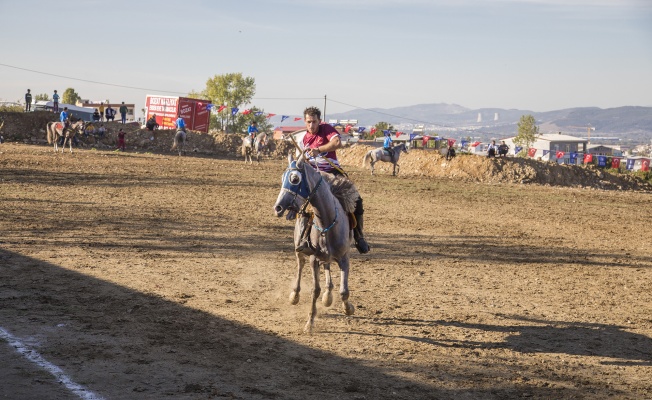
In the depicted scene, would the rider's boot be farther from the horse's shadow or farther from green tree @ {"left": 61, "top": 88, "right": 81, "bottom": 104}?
green tree @ {"left": 61, "top": 88, "right": 81, "bottom": 104}

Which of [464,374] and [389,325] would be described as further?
[389,325]

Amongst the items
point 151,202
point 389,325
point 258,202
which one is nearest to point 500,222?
point 258,202

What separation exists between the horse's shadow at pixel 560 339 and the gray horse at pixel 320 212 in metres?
1.27

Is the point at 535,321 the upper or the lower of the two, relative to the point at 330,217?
lower

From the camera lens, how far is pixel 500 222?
24.5 meters

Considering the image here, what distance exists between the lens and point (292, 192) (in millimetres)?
9531

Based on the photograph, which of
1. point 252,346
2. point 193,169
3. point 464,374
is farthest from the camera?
point 193,169

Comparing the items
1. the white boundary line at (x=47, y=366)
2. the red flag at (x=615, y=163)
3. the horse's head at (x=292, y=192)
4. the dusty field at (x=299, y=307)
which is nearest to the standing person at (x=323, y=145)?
the horse's head at (x=292, y=192)

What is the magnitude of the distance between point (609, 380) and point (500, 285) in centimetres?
562

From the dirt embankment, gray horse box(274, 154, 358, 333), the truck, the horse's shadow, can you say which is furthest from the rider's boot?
the truck

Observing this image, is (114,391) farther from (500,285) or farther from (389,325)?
(500,285)

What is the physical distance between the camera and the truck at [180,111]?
73.2 m

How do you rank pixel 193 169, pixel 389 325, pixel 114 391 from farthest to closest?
pixel 193 169 → pixel 389 325 → pixel 114 391

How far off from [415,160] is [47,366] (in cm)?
4722
